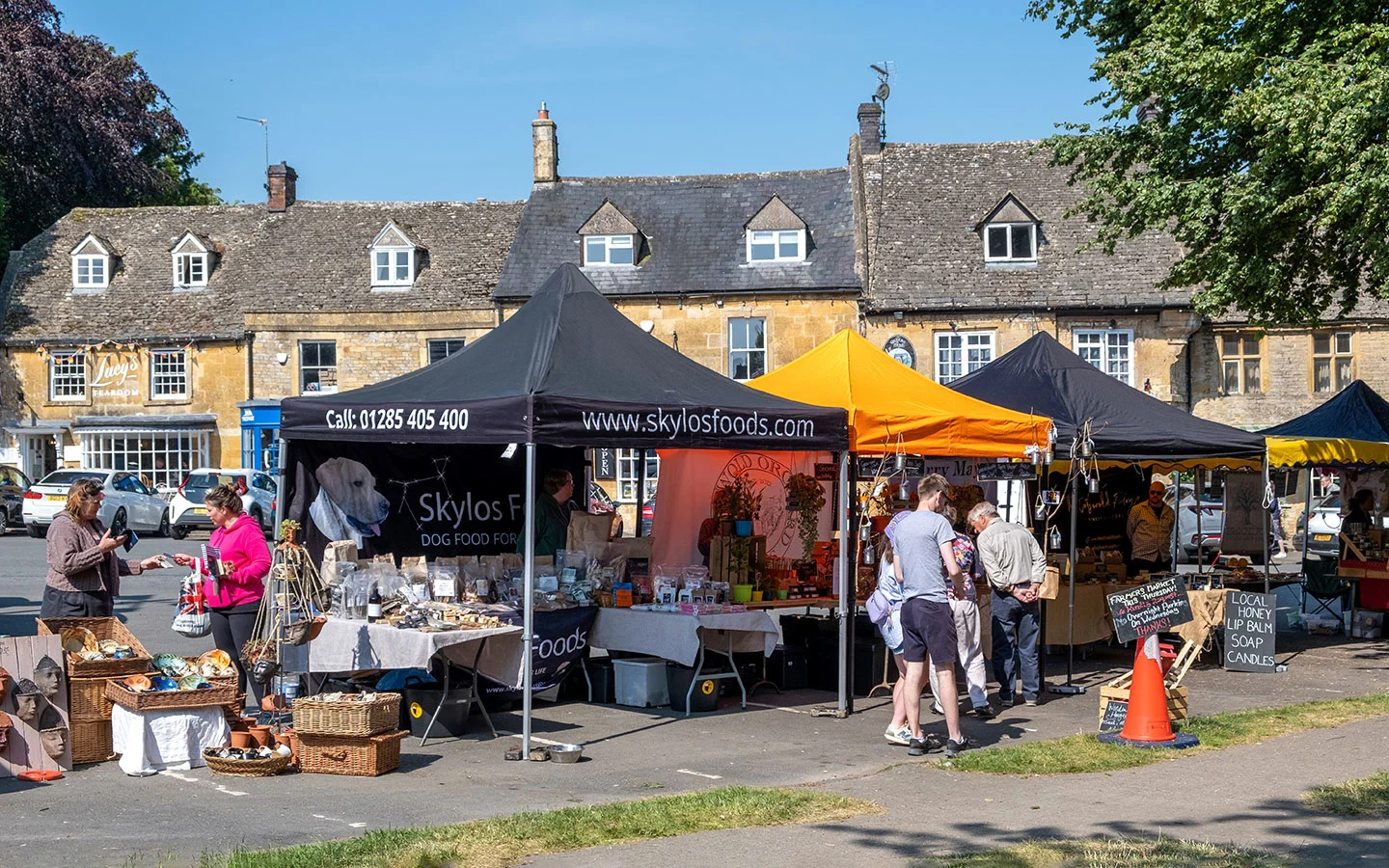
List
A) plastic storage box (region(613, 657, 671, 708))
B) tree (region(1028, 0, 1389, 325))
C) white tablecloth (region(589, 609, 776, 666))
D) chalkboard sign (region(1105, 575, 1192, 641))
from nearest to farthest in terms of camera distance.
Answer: chalkboard sign (region(1105, 575, 1192, 641)), white tablecloth (region(589, 609, 776, 666)), plastic storage box (region(613, 657, 671, 708)), tree (region(1028, 0, 1389, 325))

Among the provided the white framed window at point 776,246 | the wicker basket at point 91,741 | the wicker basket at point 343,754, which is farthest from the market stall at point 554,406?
the white framed window at point 776,246

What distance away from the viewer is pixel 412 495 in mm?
12438

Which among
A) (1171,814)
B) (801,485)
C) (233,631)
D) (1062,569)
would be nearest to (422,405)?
(233,631)

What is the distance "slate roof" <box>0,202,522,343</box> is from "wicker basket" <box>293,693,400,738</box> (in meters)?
30.3

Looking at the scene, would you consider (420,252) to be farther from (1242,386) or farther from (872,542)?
(872,542)

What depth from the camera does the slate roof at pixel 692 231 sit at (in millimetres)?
36812

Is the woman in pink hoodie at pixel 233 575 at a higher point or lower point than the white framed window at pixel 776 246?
lower

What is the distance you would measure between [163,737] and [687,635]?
3908 millimetres

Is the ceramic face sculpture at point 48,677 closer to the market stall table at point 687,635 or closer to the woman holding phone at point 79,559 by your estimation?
the woman holding phone at point 79,559

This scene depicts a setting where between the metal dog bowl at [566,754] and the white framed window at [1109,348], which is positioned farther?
the white framed window at [1109,348]

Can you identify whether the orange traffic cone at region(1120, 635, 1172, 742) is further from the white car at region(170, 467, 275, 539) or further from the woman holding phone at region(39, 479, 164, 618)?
the white car at region(170, 467, 275, 539)

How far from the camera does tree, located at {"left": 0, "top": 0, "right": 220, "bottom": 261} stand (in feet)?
140

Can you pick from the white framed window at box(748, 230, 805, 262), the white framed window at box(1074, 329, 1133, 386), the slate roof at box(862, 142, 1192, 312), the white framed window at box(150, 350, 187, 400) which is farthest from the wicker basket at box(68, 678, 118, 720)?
the white framed window at box(150, 350, 187, 400)

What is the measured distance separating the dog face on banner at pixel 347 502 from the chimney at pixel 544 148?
29.1 meters
